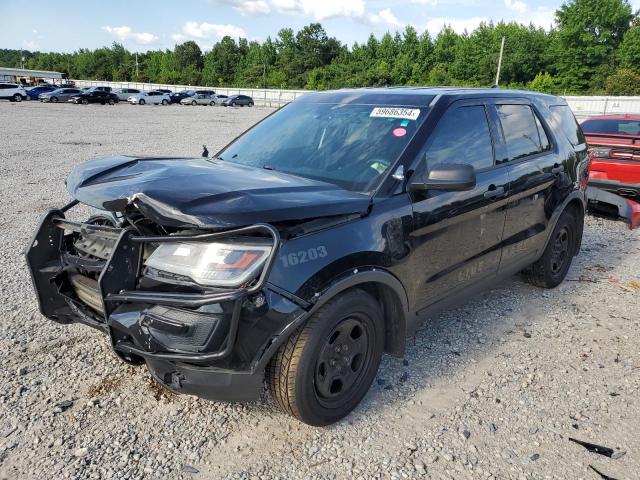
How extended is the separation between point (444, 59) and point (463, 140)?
256 ft

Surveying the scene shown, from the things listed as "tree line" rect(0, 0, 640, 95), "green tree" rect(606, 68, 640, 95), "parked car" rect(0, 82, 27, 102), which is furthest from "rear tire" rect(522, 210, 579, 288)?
"green tree" rect(606, 68, 640, 95)

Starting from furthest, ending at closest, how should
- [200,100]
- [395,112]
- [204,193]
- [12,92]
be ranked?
[200,100] < [12,92] < [395,112] < [204,193]

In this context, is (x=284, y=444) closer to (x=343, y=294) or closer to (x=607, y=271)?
(x=343, y=294)

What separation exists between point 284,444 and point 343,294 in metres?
0.86

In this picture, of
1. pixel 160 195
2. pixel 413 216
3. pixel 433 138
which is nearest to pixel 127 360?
pixel 160 195

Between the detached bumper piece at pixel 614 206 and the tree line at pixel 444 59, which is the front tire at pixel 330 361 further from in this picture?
the tree line at pixel 444 59

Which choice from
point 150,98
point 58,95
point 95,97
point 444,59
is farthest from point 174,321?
point 444,59

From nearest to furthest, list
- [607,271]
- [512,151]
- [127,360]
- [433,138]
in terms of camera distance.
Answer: [127,360], [433,138], [512,151], [607,271]

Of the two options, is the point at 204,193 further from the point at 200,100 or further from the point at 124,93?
the point at 200,100

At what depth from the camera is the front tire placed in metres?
2.59

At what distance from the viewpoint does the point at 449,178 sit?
2955 millimetres

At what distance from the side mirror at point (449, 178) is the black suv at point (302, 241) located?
0.04 ft

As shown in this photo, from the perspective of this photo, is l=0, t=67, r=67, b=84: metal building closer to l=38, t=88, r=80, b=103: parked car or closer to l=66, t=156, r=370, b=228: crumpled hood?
l=38, t=88, r=80, b=103: parked car

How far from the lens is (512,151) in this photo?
A: 4117 mm
